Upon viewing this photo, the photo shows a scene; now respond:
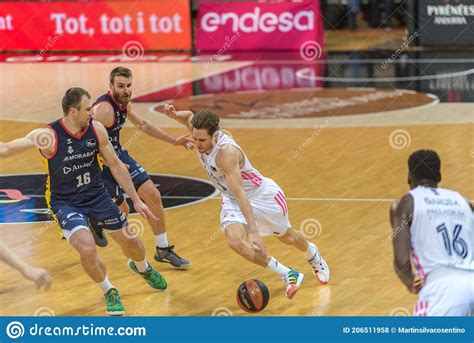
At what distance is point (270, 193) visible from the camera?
11.4 metres

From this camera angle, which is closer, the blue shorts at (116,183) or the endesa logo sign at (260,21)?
the blue shorts at (116,183)

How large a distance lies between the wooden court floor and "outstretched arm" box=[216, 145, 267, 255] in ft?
2.88

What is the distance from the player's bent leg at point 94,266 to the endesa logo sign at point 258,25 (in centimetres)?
1868

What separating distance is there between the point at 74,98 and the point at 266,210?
7.37 ft

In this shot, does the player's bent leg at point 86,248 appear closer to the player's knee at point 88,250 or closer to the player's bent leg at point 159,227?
the player's knee at point 88,250

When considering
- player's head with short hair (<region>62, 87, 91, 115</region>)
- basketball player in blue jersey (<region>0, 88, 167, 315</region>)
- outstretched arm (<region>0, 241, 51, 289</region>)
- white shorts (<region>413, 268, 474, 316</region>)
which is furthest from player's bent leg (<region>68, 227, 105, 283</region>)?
white shorts (<region>413, 268, 474, 316</region>)

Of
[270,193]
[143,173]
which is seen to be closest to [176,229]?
[143,173]

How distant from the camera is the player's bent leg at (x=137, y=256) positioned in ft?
36.6

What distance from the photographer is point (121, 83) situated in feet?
39.7

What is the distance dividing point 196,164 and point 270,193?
6.55 metres

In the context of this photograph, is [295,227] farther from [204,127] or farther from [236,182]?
[204,127]

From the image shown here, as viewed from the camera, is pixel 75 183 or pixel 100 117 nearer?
pixel 75 183

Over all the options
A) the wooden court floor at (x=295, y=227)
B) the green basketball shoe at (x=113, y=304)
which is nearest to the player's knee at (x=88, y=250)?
the green basketball shoe at (x=113, y=304)
